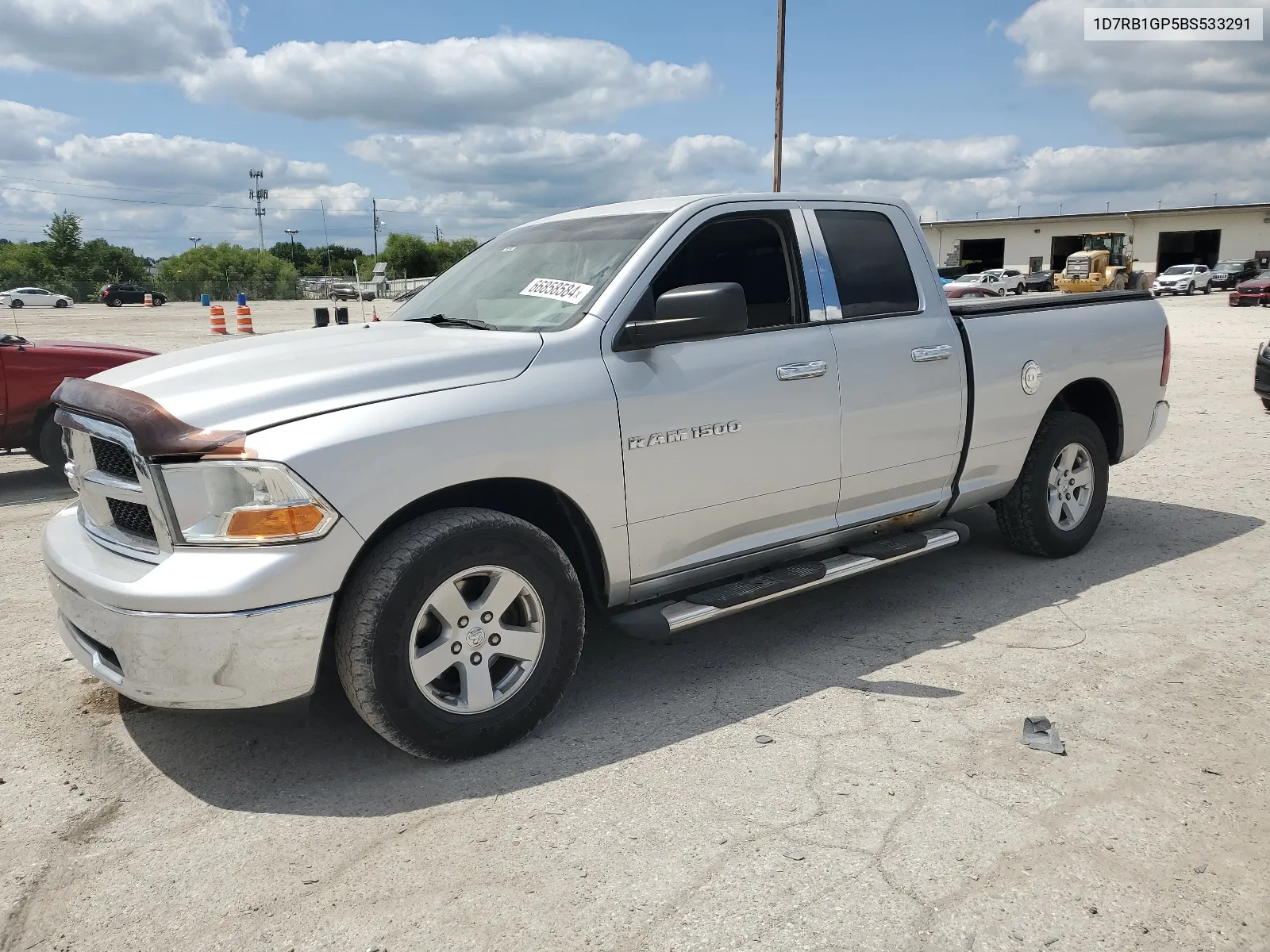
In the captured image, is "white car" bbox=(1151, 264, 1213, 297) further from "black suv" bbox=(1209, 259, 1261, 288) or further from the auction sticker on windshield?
the auction sticker on windshield

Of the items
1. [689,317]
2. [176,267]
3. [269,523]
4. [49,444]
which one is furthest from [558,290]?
[176,267]

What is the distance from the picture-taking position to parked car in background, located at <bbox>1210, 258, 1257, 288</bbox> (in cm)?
4944

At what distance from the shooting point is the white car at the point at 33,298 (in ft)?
175

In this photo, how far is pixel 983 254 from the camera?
229ft

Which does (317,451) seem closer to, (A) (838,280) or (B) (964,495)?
(A) (838,280)

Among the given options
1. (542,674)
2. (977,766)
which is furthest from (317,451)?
(977,766)

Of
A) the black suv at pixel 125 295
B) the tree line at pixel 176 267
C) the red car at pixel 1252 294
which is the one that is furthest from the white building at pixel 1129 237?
the black suv at pixel 125 295

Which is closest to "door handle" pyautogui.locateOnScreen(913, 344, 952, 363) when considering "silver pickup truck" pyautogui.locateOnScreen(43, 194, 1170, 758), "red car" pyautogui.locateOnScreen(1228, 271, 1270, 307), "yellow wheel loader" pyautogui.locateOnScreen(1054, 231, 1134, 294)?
"silver pickup truck" pyautogui.locateOnScreen(43, 194, 1170, 758)

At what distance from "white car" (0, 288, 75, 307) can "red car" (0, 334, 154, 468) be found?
53.3 m

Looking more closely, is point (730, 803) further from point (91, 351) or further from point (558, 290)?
point (91, 351)

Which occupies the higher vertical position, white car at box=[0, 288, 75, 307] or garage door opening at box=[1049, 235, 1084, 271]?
garage door opening at box=[1049, 235, 1084, 271]

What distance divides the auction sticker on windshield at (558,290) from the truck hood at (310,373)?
0.87 ft

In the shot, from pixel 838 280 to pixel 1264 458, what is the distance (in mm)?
6062

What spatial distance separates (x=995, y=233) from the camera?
67.4 metres
